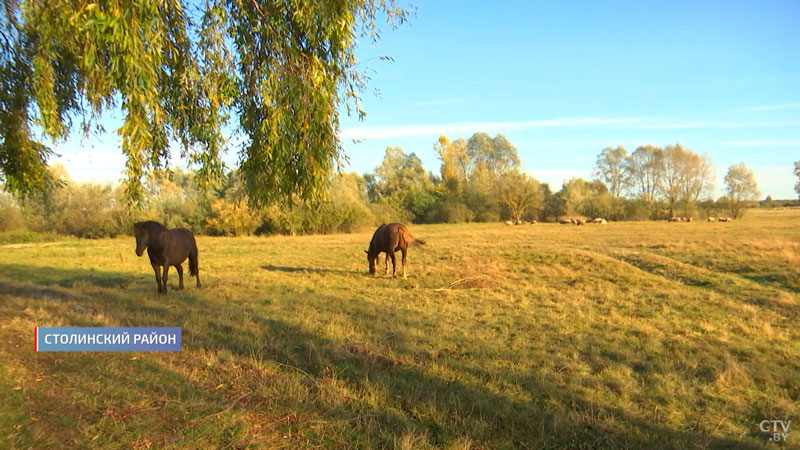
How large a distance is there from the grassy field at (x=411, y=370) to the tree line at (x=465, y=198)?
3447cm

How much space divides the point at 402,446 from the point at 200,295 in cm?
870

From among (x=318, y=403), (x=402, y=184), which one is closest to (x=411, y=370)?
(x=318, y=403)

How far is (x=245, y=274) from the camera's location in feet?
49.5

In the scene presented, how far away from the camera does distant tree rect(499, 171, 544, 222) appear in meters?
59.5

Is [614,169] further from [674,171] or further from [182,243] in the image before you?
[182,243]

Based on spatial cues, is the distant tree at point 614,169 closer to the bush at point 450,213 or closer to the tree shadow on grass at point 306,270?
the bush at point 450,213

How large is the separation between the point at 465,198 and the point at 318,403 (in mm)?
62048

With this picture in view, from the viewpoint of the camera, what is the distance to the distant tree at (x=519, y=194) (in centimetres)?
5953

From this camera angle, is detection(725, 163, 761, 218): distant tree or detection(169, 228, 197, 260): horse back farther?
detection(725, 163, 761, 218): distant tree

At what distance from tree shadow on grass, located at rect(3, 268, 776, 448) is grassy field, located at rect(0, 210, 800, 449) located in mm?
20

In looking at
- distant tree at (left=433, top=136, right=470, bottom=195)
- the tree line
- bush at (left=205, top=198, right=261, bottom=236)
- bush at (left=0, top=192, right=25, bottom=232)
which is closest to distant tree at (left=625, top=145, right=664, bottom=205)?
the tree line

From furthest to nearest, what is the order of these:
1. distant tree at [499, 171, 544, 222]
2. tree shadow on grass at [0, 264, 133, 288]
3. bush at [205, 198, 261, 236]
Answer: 1. distant tree at [499, 171, 544, 222]
2. bush at [205, 198, 261, 236]
3. tree shadow on grass at [0, 264, 133, 288]

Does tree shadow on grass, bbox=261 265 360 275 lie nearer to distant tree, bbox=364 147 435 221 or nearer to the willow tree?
the willow tree

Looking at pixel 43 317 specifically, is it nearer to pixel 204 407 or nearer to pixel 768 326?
pixel 204 407
